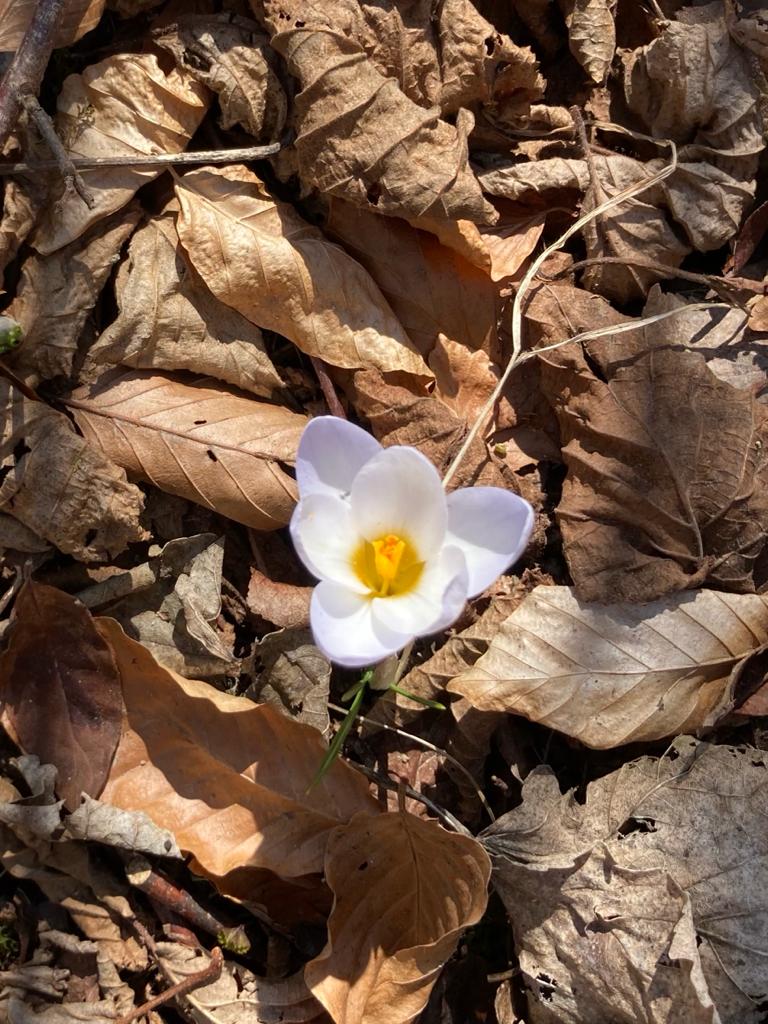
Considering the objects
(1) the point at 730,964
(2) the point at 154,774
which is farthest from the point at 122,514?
(1) the point at 730,964

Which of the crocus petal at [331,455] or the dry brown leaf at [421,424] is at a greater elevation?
the crocus petal at [331,455]

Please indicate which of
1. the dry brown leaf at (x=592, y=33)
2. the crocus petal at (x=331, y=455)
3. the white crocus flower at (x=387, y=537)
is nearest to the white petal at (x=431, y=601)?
the white crocus flower at (x=387, y=537)

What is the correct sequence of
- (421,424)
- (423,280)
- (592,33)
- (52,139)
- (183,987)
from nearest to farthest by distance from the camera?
(183,987)
(52,139)
(421,424)
(423,280)
(592,33)

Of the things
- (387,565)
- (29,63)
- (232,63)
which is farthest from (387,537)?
(29,63)

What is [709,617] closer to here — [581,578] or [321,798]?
[581,578]

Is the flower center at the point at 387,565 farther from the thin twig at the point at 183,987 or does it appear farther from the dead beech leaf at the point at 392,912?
the thin twig at the point at 183,987

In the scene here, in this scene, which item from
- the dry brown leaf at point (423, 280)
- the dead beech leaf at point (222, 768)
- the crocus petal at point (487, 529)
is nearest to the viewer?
the crocus petal at point (487, 529)

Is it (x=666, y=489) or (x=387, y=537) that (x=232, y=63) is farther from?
(x=666, y=489)
